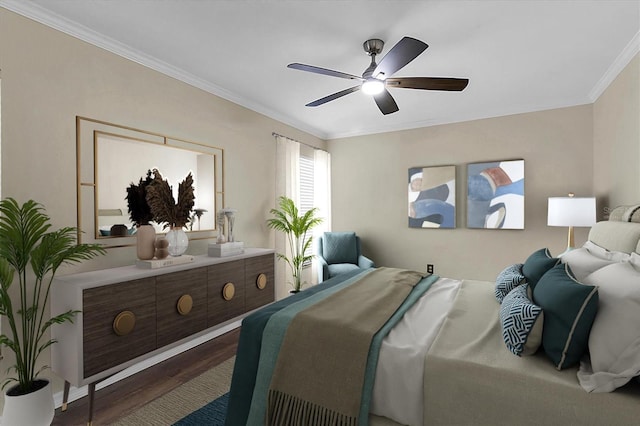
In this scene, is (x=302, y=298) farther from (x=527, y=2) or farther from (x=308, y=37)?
(x=527, y=2)

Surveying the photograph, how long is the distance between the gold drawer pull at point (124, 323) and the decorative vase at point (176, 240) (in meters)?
0.59

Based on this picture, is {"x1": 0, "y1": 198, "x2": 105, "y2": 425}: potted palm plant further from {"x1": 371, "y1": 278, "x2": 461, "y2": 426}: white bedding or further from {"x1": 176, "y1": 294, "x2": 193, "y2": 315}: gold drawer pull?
{"x1": 371, "y1": 278, "x2": 461, "y2": 426}: white bedding

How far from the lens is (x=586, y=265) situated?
1.73 meters

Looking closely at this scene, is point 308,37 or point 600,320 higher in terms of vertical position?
point 308,37

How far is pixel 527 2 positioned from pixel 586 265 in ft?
5.65

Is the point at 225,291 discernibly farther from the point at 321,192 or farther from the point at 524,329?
the point at 321,192

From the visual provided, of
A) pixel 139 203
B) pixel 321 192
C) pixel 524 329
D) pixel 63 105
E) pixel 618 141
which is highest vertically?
pixel 63 105

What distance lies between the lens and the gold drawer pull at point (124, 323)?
1.93 metres

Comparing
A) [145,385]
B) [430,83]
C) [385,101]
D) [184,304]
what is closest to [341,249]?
[385,101]

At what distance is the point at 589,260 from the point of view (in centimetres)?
178

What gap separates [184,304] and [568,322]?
2.43 m

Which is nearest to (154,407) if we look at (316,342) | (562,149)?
(316,342)

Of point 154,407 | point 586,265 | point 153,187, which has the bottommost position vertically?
point 154,407

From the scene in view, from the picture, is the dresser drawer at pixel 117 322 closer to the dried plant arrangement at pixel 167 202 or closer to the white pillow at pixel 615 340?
the dried plant arrangement at pixel 167 202
